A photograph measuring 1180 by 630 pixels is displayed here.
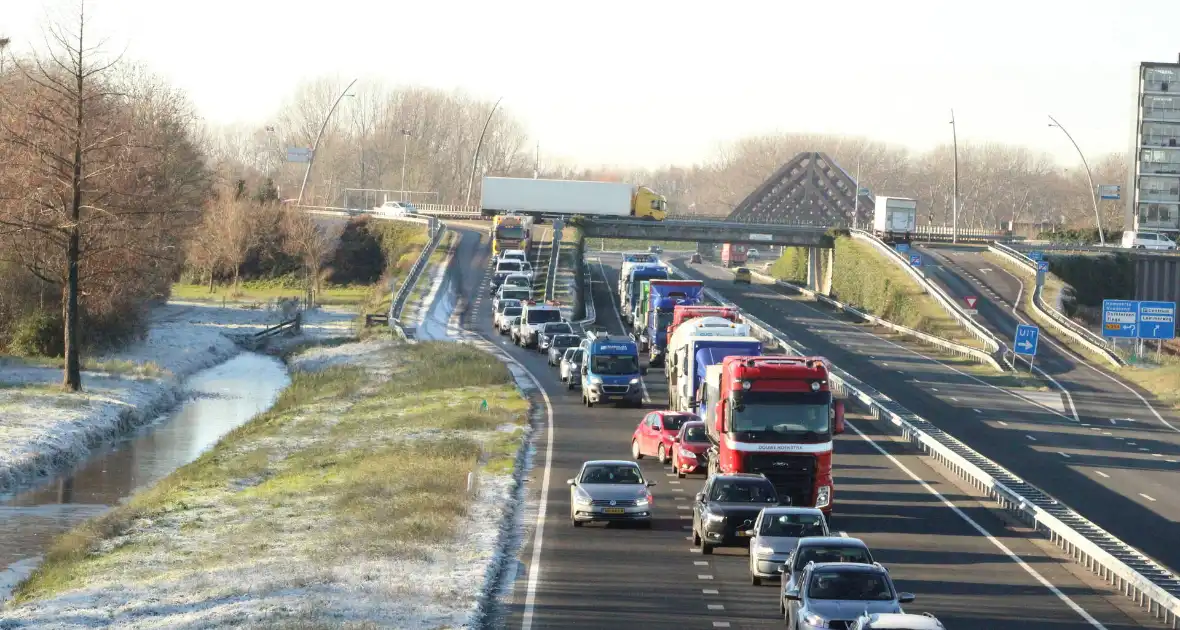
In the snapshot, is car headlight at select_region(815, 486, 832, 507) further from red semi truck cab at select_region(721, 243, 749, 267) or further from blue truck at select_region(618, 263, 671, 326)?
red semi truck cab at select_region(721, 243, 749, 267)

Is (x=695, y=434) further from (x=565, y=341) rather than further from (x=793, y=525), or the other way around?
(x=565, y=341)

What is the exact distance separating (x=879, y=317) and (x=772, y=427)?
66.9 metres

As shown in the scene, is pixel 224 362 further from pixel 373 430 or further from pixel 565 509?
pixel 565 509

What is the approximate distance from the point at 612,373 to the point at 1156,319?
113 feet

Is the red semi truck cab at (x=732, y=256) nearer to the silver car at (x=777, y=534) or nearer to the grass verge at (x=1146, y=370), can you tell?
the grass verge at (x=1146, y=370)

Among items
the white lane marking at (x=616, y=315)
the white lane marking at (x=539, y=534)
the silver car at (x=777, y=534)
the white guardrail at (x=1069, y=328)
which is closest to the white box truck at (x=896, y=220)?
the white guardrail at (x=1069, y=328)

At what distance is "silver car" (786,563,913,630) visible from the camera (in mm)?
18562

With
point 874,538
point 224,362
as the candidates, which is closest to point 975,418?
point 874,538

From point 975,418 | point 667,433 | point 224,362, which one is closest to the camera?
point 667,433

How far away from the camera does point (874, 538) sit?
28.5 meters

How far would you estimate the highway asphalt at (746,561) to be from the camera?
21656 millimetres

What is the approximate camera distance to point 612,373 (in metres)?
51.6

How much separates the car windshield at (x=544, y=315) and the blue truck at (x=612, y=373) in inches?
790

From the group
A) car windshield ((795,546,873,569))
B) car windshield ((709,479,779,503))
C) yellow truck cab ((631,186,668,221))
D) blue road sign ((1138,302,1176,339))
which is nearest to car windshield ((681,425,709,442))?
car windshield ((709,479,779,503))
